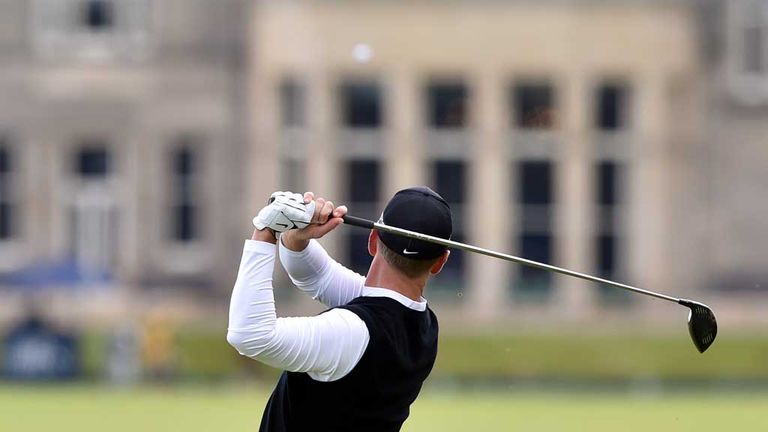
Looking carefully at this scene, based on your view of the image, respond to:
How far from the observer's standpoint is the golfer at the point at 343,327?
5422 millimetres

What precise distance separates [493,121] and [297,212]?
91.4ft

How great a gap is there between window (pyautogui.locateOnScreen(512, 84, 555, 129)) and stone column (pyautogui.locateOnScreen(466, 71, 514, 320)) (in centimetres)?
56

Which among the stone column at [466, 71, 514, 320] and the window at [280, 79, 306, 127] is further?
the window at [280, 79, 306, 127]

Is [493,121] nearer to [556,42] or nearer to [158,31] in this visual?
[556,42]

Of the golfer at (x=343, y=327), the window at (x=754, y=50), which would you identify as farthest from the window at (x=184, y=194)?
the golfer at (x=343, y=327)

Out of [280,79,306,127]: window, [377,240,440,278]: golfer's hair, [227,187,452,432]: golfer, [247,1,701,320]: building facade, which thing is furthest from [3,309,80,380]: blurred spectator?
[377,240,440,278]: golfer's hair

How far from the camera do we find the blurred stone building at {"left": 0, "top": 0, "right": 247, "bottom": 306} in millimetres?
34531

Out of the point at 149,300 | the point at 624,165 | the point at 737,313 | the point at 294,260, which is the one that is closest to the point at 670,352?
the point at 737,313

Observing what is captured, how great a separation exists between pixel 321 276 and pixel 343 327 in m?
0.68

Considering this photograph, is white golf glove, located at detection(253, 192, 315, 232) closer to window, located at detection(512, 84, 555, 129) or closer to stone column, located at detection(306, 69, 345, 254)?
stone column, located at detection(306, 69, 345, 254)

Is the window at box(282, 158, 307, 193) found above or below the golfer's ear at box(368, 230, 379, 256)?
below

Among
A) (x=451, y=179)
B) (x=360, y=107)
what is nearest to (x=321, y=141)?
(x=360, y=107)

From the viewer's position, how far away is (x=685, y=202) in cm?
3431

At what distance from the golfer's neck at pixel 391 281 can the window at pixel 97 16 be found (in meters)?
29.4
